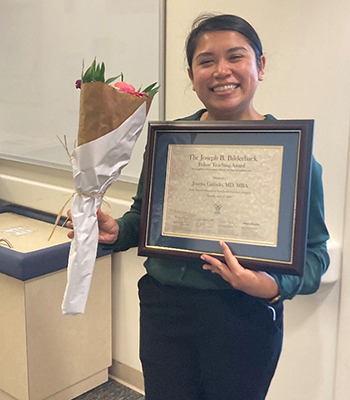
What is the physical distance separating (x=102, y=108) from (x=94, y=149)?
8 centimetres

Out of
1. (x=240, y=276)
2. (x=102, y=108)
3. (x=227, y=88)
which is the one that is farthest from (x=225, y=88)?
(x=240, y=276)

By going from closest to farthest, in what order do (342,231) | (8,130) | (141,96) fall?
(141,96) → (342,231) → (8,130)

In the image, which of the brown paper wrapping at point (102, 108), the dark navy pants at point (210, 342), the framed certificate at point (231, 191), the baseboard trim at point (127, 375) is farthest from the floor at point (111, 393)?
the brown paper wrapping at point (102, 108)

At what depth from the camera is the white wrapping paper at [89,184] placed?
3.34ft

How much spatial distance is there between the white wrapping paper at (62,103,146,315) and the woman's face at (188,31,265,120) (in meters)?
0.17

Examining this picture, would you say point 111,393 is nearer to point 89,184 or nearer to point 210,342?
point 210,342

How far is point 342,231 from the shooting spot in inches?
61.5

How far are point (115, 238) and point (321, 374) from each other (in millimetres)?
905

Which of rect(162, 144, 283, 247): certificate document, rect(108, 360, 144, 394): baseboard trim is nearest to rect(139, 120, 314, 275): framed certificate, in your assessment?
rect(162, 144, 283, 247): certificate document

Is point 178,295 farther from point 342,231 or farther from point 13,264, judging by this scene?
point 13,264

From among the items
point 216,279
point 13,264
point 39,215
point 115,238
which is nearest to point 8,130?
point 39,215

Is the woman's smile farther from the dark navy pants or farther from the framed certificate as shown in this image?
the dark navy pants

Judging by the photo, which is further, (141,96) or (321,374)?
(321,374)

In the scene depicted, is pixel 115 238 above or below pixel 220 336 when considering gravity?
above
